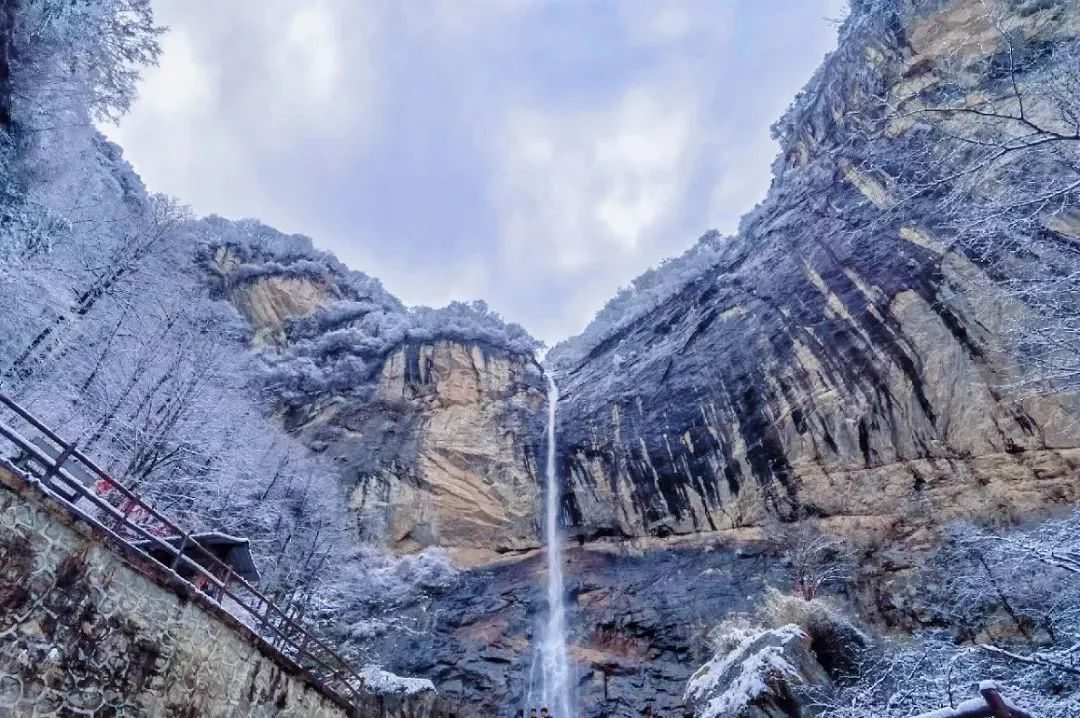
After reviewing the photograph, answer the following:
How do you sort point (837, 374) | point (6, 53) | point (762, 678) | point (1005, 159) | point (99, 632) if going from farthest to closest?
point (837, 374), point (1005, 159), point (6, 53), point (762, 678), point (99, 632)

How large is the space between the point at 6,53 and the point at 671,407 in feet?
79.2

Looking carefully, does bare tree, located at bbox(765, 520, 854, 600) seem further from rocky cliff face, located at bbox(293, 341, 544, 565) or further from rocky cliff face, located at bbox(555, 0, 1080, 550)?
rocky cliff face, located at bbox(293, 341, 544, 565)

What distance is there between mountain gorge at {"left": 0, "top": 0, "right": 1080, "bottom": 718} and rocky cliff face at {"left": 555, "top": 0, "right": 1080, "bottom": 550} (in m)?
0.11

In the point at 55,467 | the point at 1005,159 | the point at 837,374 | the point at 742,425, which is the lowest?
the point at 55,467

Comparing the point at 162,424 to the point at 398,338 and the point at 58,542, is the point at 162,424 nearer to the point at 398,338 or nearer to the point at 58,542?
the point at 58,542

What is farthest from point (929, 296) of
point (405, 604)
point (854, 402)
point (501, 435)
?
point (405, 604)

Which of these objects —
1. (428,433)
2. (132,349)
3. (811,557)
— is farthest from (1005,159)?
(132,349)

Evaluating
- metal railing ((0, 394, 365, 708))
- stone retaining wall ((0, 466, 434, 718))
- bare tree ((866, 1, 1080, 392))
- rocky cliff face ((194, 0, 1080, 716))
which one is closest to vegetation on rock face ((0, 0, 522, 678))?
metal railing ((0, 394, 365, 708))

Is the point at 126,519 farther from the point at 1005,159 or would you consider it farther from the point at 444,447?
the point at 444,447

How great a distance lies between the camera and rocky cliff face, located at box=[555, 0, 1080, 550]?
58.8 feet

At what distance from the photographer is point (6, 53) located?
1245cm

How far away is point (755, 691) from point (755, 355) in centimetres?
1528

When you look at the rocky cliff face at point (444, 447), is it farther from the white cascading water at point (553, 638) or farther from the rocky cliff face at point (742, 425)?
the white cascading water at point (553, 638)

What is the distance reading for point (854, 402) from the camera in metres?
20.8
